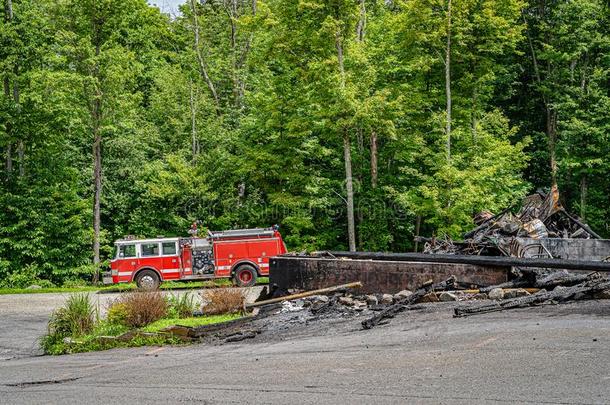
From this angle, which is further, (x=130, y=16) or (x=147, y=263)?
(x=130, y=16)

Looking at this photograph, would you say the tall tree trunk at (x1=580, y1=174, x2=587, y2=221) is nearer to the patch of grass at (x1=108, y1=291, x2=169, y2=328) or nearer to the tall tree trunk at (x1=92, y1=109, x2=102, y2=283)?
the tall tree trunk at (x1=92, y1=109, x2=102, y2=283)

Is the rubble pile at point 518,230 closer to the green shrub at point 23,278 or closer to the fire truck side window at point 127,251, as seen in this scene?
the fire truck side window at point 127,251

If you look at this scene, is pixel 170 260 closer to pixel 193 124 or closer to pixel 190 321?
pixel 193 124

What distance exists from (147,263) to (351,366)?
22475 mm

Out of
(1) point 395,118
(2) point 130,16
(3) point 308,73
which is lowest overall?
(1) point 395,118

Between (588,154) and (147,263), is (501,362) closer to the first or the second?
(147,263)

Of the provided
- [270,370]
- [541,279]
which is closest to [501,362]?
[270,370]

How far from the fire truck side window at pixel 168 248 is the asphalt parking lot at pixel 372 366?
1652 cm

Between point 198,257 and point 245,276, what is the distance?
2381 mm

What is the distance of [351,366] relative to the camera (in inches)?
401

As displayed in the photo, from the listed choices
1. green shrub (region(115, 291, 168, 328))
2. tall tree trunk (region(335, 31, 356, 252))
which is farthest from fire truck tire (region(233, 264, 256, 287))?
green shrub (region(115, 291, 168, 328))

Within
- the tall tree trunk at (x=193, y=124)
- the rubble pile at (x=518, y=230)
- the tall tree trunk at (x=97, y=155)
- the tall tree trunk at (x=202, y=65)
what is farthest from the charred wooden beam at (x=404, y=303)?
the tall tree trunk at (x=202, y=65)

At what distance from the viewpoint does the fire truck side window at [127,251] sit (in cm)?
3127

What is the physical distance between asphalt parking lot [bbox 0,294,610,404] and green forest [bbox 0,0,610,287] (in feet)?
63.1
